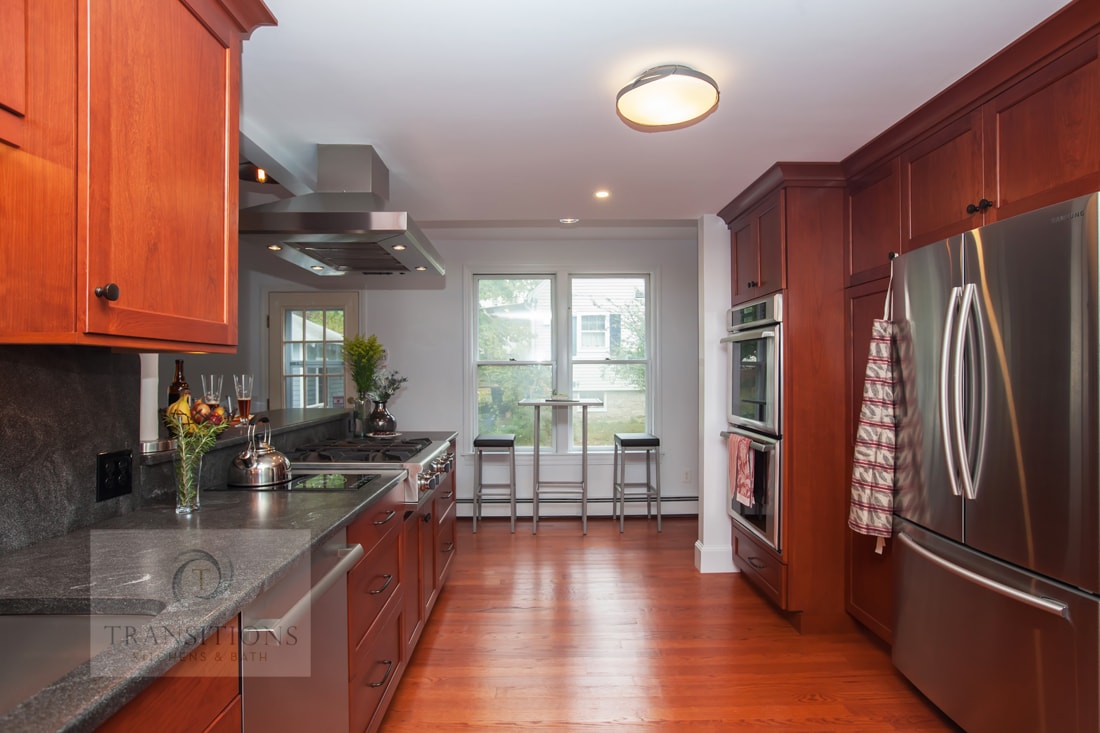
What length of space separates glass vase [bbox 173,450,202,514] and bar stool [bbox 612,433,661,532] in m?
3.07

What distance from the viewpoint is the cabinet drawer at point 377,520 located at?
5.24 feet

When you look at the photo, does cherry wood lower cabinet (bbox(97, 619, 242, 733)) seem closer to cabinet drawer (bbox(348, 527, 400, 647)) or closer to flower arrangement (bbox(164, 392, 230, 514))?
cabinet drawer (bbox(348, 527, 400, 647))

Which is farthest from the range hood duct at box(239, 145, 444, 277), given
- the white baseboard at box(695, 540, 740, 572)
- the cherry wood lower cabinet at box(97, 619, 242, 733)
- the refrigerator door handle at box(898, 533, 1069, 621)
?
the white baseboard at box(695, 540, 740, 572)

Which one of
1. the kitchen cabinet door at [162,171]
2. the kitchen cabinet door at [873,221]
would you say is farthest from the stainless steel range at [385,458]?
the kitchen cabinet door at [873,221]

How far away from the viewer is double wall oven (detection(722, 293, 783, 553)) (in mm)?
2656

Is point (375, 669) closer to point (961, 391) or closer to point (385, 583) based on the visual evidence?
point (385, 583)

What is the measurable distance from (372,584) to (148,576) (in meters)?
0.79

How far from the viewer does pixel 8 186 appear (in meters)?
0.88

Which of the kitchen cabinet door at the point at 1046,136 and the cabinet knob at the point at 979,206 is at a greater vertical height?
the kitchen cabinet door at the point at 1046,136

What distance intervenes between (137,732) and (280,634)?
33 cm

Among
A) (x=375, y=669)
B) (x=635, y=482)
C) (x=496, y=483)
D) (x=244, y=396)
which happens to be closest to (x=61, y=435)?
(x=244, y=396)

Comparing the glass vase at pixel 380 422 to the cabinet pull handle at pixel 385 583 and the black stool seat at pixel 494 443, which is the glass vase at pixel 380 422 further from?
the cabinet pull handle at pixel 385 583

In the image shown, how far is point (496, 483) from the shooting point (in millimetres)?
4547

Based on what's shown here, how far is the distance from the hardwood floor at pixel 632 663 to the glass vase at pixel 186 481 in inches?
43.6
